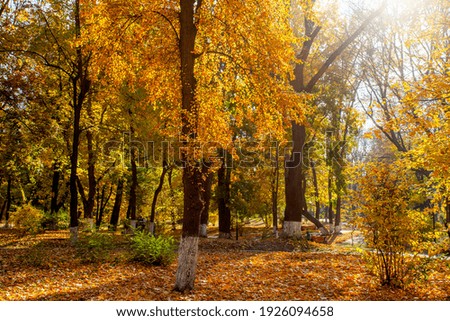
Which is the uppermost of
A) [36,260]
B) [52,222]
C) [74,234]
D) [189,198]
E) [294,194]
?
[189,198]

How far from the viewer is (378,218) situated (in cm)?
841

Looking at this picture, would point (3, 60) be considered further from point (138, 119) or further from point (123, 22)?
point (123, 22)

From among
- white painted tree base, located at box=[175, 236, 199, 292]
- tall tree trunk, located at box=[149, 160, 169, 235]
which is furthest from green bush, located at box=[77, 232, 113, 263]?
tall tree trunk, located at box=[149, 160, 169, 235]

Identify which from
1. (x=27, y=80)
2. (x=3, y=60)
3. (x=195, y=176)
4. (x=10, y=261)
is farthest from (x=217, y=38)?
(x=3, y=60)

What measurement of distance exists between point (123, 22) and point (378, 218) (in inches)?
320

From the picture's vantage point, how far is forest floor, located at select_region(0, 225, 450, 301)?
336 inches

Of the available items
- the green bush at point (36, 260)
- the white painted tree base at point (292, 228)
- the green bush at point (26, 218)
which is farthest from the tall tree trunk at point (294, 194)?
the green bush at point (26, 218)

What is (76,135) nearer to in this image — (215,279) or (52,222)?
(215,279)

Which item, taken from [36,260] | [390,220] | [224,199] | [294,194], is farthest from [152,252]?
[224,199]

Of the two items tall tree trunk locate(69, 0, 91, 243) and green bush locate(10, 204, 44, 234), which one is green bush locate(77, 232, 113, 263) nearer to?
tall tree trunk locate(69, 0, 91, 243)

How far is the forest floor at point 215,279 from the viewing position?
852 cm

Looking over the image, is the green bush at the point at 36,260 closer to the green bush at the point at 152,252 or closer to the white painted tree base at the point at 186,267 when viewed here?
the green bush at the point at 152,252

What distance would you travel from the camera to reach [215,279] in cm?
1031

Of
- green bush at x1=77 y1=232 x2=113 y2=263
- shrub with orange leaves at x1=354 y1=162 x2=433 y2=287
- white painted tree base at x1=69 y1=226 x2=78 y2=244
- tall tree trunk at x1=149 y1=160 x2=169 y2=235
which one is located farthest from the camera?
→ tall tree trunk at x1=149 y1=160 x2=169 y2=235
